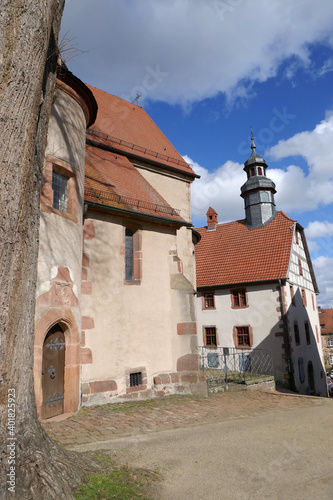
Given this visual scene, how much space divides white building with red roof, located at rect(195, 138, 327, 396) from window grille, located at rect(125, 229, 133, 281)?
1080cm

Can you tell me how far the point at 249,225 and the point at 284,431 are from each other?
62.4ft

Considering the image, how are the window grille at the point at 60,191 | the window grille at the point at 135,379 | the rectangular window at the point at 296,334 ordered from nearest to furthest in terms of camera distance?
the window grille at the point at 60,191, the window grille at the point at 135,379, the rectangular window at the point at 296,334

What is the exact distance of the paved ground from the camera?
3.86 metres

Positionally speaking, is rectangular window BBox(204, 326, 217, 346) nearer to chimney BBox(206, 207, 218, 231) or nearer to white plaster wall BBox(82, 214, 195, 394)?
chimney BBox(206, 207, 218, 231)

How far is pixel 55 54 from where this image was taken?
3.89 meters

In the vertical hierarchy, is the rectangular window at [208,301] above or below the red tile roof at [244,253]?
below

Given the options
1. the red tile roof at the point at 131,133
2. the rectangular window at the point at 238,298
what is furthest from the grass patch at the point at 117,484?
the rectangular window at the point at 238,298

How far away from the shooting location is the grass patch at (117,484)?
131 inches

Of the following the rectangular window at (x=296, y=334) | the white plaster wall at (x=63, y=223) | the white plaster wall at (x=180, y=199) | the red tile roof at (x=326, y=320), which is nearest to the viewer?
the white plaster wall at (x=63, y=223)

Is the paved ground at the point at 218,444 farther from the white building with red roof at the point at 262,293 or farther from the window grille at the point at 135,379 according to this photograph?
the white building with red roof at the point at 262,293

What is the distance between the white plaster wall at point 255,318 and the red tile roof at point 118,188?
10.2 metres

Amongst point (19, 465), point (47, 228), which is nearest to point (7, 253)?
point (19, 465)

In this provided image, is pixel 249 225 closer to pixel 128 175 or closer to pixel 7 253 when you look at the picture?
pixel 128 175

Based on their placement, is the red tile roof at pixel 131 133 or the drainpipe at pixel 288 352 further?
the drainpipe at pixel 288 352
